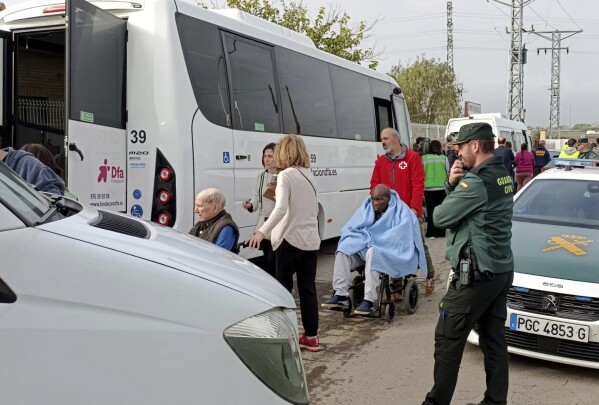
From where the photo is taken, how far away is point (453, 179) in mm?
3812

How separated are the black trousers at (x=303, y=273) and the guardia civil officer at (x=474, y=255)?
5.33ft

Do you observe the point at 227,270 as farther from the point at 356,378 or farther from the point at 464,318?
the point at 356,378

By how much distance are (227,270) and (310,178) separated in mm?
2982

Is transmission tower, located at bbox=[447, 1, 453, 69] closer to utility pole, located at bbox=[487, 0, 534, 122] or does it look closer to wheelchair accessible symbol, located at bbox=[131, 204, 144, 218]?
utility pole, located at bbox=[487, 0, 534, 122]

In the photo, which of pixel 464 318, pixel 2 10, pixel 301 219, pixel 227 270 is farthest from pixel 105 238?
pixel 2 10

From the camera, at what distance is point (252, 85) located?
7547mm

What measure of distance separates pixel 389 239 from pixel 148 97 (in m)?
2.76

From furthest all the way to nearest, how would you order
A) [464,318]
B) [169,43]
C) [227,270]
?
[169,43]
[464,318]
[227,270]

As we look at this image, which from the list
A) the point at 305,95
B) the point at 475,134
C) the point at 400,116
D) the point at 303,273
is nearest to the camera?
the point at 475,134

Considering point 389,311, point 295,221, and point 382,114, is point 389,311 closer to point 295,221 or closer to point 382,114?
point 295,221

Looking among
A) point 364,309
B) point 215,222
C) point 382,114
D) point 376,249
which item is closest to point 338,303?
point 364,309

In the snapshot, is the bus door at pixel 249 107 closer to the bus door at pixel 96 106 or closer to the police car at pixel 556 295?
the bus door at pixel 96 106

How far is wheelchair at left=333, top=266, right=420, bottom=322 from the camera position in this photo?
6066mm

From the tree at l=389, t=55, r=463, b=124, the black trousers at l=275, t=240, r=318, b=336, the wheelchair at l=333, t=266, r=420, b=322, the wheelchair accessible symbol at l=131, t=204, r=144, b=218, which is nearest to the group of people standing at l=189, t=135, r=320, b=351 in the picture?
the black trousers at l=275, t=240, r=318, b=336
